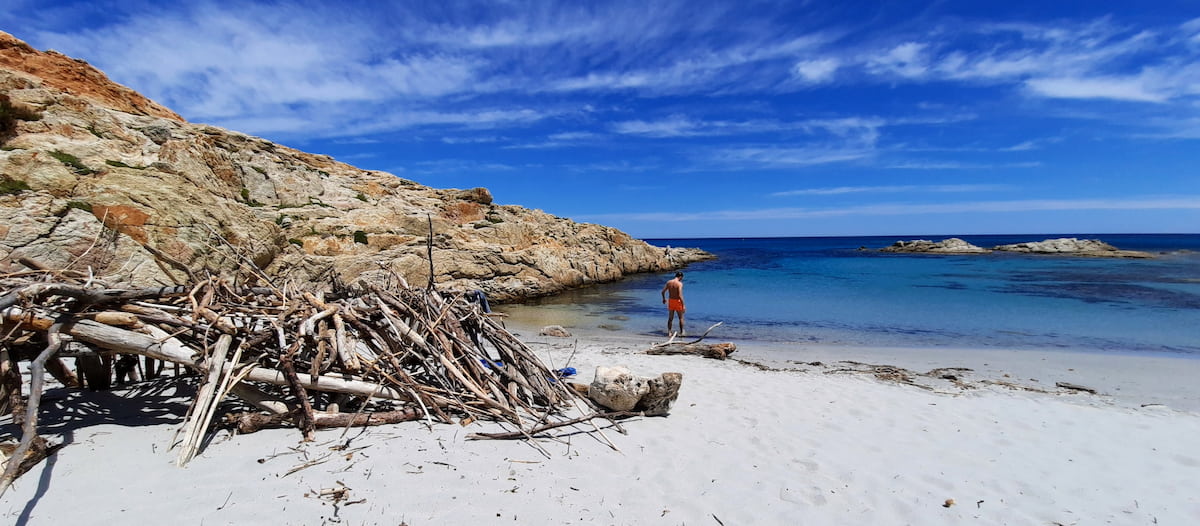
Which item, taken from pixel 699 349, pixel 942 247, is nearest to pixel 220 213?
pixel 699 349

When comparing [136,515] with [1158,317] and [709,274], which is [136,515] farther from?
[709,274]

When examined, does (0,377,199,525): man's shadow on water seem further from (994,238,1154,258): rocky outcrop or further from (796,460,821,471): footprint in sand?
(994,238,1154,258): rocky outcrop

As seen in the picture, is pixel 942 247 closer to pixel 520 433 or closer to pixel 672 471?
pixel 672 471

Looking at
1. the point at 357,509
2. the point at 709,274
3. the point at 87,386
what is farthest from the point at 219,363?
the point at 709,274

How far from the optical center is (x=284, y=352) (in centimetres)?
435

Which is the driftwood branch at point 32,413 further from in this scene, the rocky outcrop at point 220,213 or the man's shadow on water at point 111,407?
the rocky outcrop at point 220,213

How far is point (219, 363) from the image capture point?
4066 millimetres

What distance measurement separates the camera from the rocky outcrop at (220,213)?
29.5 ft

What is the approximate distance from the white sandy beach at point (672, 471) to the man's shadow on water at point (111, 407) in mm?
26

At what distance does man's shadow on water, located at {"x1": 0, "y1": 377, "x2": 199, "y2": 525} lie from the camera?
4.02m

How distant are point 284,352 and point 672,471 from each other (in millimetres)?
3311

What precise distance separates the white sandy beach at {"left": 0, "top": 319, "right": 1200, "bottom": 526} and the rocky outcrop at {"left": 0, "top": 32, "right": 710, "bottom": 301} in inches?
80.4

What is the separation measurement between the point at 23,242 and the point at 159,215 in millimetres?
2070

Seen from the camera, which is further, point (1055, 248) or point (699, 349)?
point (1055, 248)
